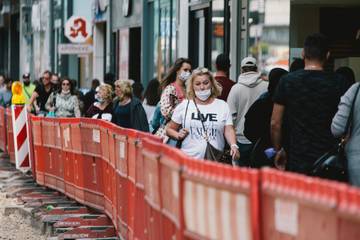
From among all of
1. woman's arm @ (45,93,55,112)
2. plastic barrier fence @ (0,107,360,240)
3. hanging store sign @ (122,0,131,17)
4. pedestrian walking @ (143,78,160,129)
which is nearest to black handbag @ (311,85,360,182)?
plastic barrier fence @ (0,107,360,240)

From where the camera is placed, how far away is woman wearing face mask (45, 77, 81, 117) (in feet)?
69.3

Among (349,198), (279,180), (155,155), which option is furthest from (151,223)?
(349,198)

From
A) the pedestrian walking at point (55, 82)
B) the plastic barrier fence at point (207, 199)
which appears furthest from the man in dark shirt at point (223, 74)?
the pedestrian walking at point (55, 82)

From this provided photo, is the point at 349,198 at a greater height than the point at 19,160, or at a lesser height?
greater

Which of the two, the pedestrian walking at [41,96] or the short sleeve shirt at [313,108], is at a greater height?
the short sleeve shirt at [313,108]

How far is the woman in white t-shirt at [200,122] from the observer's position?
10719 millimetres

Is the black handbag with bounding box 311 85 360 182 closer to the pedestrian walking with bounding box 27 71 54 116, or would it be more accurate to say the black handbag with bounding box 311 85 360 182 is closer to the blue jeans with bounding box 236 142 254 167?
the blue jeans with bounding box 236 142 254 167

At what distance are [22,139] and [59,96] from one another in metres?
1.07

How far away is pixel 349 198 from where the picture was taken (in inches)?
191

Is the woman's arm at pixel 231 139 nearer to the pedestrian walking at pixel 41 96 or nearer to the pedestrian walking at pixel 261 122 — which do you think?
the pedestrian walking at pixel 261 122

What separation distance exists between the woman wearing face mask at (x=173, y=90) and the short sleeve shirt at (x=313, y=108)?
369 centimetres

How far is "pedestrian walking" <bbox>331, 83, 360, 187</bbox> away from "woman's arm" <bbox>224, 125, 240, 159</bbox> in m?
2.51

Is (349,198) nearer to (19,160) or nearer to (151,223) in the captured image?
(151,223)

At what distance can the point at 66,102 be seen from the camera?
21281mm
